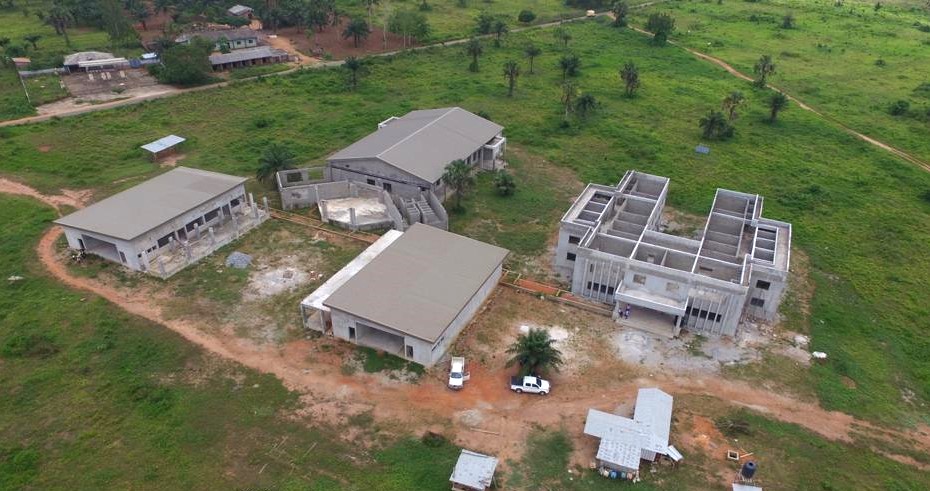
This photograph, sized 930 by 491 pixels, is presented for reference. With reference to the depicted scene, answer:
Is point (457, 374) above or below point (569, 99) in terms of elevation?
below

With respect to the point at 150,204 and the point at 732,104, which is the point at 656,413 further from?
the point at 732,104

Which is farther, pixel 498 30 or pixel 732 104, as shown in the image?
pixel 498 30

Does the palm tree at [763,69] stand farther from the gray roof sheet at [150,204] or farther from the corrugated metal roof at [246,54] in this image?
the gray roof sheet at [150,204]

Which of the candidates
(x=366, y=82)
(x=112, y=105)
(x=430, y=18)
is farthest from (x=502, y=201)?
(x=430, y=18)

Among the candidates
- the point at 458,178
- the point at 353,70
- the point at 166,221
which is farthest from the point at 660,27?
the point at 166,221

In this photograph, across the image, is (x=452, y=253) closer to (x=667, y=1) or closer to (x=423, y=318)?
(x=423, y=318)

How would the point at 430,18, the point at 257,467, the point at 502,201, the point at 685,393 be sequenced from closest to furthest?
the point at 257,467 < the point at 685,393 < the point at 502,201 < the point at 430,18

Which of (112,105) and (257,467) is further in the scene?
(112,105)
